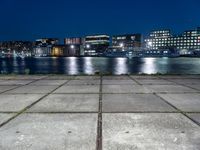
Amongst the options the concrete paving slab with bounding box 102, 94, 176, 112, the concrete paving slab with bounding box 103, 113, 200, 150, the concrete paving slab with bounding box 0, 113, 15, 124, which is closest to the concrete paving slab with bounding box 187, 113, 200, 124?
the concrete paving slab with bounding box 103, 113, 200, 150

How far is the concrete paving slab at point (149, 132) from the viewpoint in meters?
3.68

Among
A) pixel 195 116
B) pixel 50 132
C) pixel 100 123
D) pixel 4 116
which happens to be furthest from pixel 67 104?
pixel 195 116

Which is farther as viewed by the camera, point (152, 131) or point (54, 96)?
point (54, 96)

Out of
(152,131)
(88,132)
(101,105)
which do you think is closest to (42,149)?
(88,132)

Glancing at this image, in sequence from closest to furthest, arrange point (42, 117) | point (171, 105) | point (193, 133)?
point (193, 133), point (42, 117), point (171, 105)

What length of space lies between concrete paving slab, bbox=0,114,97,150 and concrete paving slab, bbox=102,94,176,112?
1.03m

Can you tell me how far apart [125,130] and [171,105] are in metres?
2.58

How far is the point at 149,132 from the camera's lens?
169 inches

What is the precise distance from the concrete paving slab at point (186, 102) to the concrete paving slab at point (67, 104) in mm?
2215

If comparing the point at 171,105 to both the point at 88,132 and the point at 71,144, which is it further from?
the point at 71,144

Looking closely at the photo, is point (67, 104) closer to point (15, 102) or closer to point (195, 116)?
point (15, 102)

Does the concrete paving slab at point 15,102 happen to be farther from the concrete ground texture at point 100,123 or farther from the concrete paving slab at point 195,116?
the concrete paving slab at point 195,116

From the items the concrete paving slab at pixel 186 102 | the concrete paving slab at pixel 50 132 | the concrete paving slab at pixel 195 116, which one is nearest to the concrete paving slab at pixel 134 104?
the concrete paving slab at pixel 186 102

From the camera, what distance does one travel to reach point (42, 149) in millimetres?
3535
